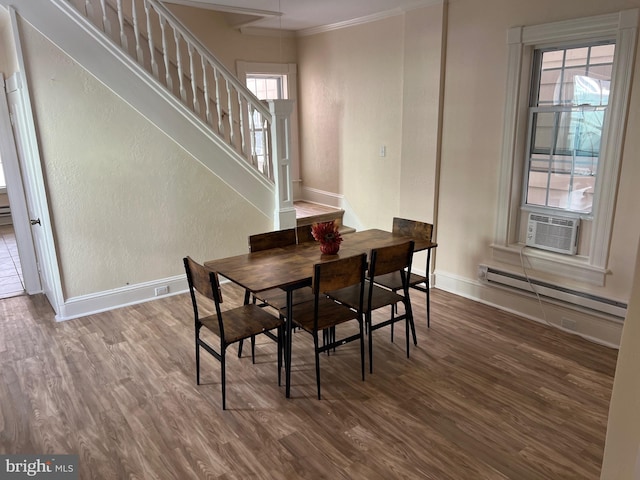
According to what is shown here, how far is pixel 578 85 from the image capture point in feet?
11.6

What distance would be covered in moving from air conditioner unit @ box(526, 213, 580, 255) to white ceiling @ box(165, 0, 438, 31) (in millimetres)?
2188

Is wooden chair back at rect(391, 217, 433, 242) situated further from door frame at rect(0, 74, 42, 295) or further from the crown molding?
door frame at rect(0, 74, 42, 295)

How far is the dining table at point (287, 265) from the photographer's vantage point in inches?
111

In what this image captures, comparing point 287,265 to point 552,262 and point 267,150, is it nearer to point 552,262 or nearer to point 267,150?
point 267,150

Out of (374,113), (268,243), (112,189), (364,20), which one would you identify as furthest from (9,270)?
(364,20)

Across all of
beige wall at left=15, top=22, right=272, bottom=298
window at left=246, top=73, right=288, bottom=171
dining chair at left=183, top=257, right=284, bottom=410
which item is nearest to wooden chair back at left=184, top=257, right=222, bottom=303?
dining chair at left=183, top=257, right=284, bottom=410

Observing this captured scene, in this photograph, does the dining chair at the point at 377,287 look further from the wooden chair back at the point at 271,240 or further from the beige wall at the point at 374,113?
the beige wall at the point at 374,113

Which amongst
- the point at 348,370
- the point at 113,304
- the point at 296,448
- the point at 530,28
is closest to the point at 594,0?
the point at 530,28

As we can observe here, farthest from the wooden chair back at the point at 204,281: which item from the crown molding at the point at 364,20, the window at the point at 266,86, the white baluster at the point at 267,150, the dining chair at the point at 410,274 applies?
the window at the point at 266,86

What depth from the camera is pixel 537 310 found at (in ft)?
13.1

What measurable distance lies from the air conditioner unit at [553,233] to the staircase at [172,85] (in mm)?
2398

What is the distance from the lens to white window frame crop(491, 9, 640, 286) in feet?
10.4

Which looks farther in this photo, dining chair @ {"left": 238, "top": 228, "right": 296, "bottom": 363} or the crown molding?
the crown molding

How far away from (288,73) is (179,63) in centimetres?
Result: 231
